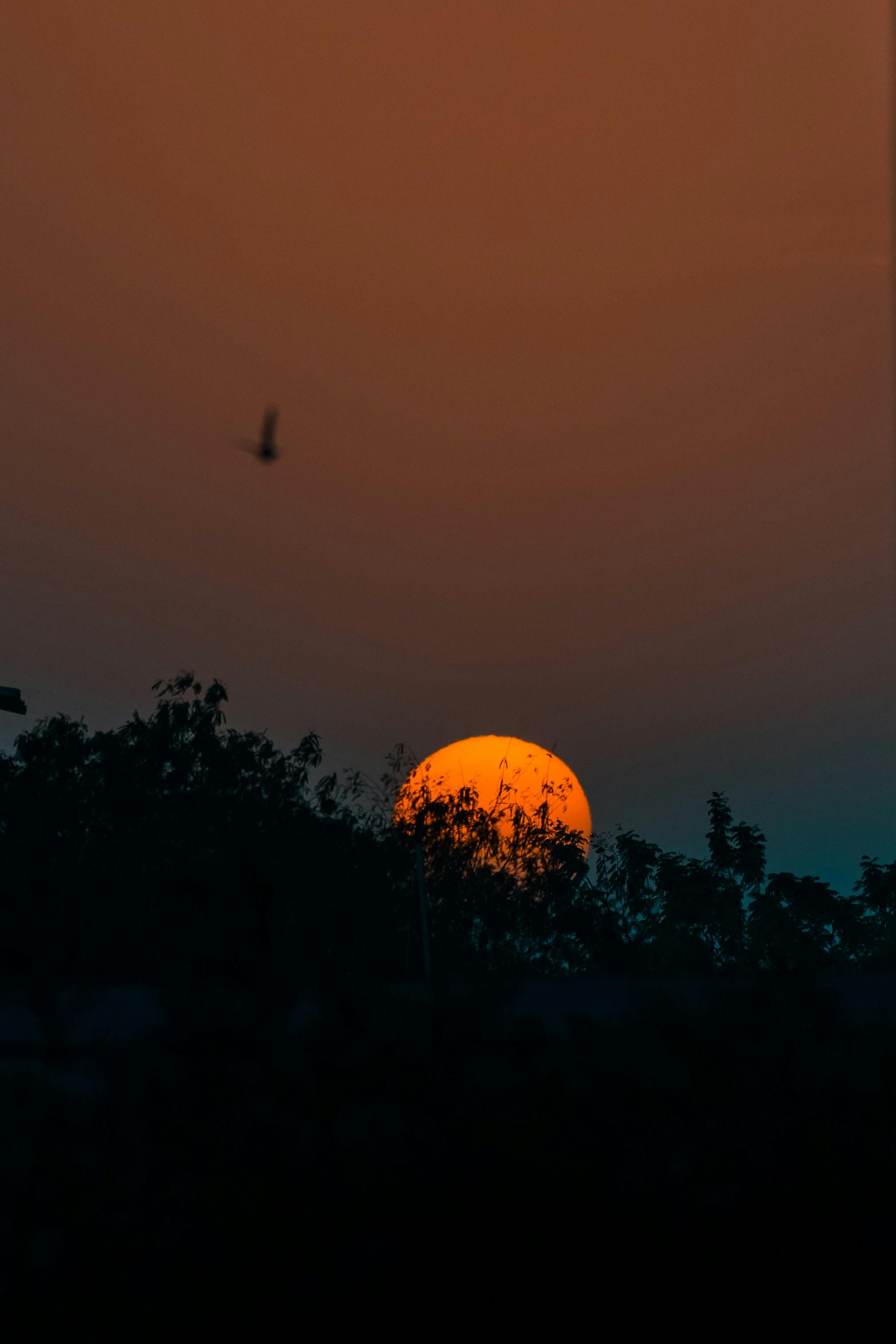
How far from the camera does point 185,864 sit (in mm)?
4586

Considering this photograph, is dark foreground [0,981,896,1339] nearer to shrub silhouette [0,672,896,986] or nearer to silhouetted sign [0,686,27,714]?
silhouetted sign [0,686,27,714]

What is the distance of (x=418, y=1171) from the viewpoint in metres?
3.88

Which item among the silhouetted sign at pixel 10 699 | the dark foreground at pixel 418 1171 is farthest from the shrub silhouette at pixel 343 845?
the dark foreground at pixel 418 1171

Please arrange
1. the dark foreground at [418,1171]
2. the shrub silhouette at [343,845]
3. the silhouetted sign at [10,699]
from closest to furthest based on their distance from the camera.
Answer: the dark foreground at [418,1171]
the silhouetted sign at [10,699]
the shrub silhouette at [343,845]

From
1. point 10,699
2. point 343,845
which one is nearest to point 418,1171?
point 10,699

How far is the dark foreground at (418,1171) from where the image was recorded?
3.69 meters

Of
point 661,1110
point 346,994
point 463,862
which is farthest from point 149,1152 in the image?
point 463,862

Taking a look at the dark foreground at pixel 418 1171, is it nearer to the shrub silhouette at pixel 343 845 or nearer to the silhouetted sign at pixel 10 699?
the silhouetted sign at pixel 10 699

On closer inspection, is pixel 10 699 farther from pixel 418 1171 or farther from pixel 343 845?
pixel 343 845

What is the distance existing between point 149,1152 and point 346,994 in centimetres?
83

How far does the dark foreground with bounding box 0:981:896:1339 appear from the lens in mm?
3691

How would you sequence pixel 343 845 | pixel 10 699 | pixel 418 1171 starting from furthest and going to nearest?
pixel 343 845, pixel 10 699, pixel 418 1171

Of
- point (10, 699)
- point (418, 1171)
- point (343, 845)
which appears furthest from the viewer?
point (343, 845)

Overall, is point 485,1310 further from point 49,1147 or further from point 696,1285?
point 49,1147
